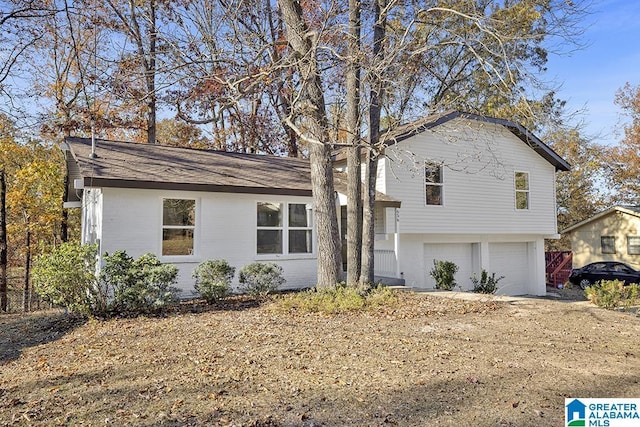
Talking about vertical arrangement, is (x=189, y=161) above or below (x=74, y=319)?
above

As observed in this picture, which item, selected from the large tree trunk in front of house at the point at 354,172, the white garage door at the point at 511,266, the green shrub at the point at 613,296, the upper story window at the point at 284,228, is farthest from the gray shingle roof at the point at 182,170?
the white garage door at the point at 511,266

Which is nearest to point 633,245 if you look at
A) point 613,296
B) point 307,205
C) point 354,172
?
point 613,296

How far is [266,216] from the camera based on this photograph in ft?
38.7

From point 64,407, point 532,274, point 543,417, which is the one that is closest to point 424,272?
point 532,274

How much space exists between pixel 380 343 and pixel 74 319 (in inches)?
230

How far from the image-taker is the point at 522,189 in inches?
717

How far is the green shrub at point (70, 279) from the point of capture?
25.0 ft

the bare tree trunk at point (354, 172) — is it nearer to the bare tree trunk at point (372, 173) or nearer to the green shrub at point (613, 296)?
the bare tree trunk at point (372, 173)

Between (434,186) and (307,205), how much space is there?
18.8 feet

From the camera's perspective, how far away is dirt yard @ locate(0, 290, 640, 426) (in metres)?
3.85

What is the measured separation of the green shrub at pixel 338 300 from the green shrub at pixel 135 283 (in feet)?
7.32

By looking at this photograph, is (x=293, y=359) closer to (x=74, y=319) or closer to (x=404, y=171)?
(x=74, y=319)

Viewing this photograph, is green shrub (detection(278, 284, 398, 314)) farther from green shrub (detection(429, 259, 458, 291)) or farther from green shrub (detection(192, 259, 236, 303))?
green shrub (detection(429, 259, 458, 291))

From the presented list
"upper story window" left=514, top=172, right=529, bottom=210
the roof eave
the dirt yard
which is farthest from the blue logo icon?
"upper story window" left=514, top=172, right=529, bottom=210
